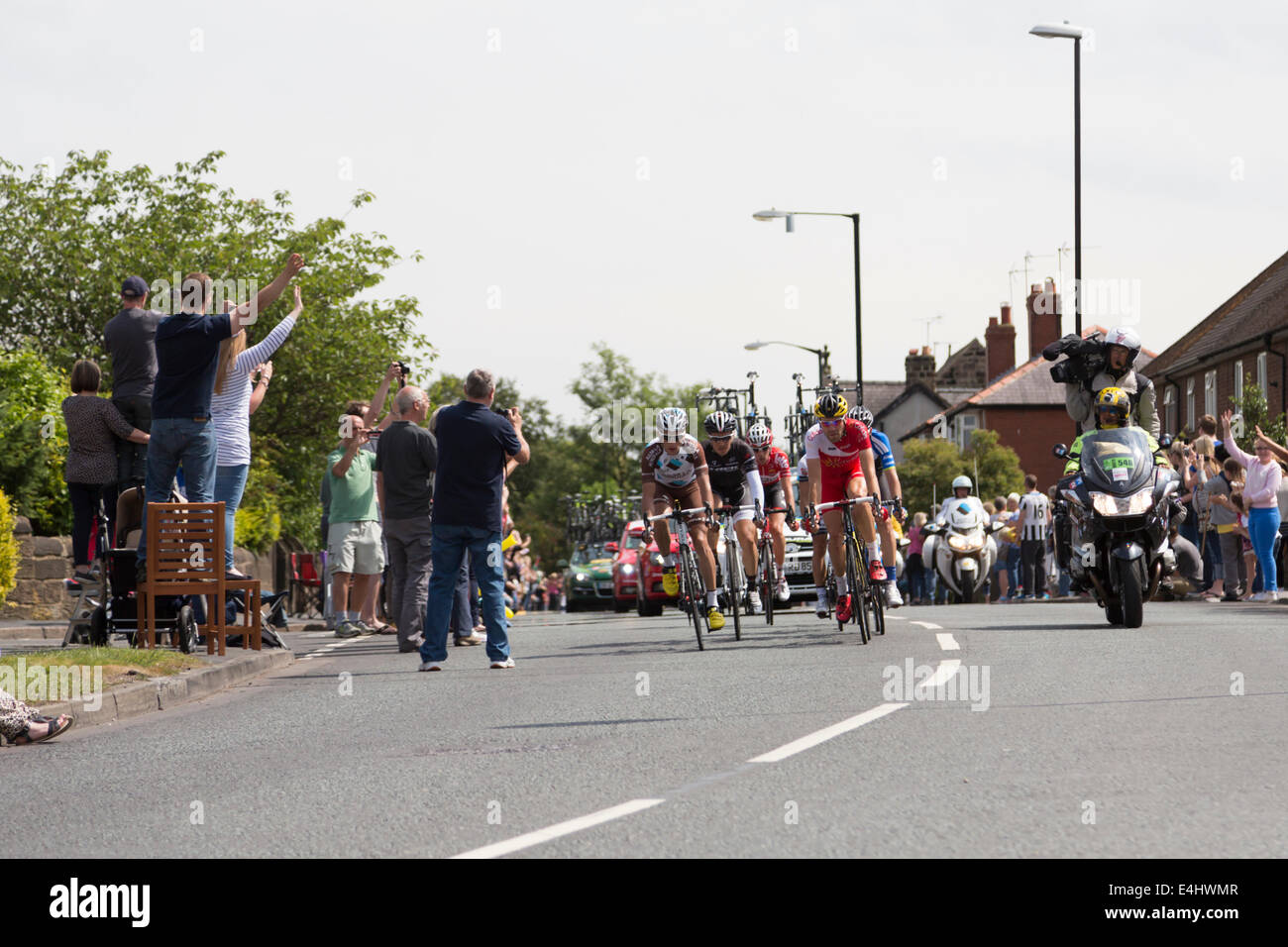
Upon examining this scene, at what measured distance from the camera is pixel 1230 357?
2309 inches

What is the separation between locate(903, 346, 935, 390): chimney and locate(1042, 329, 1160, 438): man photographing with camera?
102934 millimetres

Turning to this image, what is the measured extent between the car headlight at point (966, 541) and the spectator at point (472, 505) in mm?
14428

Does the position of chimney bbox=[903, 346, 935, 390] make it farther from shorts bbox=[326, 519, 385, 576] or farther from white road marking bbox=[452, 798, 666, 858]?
white road marking bbox=[452, 798, 666, 858]

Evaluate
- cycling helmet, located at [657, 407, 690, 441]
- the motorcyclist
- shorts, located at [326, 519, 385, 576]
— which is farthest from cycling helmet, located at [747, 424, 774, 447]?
the motorcyclist

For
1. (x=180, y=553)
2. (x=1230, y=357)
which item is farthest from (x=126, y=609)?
(x=1230, y=357)

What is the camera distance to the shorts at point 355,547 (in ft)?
56.1

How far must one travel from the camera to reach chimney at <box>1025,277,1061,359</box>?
80.0m

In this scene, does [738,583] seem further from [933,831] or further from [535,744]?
[933,831]

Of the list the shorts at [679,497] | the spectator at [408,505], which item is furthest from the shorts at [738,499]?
the spectator at [408,505]

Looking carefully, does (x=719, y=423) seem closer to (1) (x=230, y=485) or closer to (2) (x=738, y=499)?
(2) (x=738, y=499)

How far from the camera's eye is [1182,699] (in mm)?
9242

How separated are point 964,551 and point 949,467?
5660 centimetres

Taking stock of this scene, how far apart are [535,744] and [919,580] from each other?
22936mm

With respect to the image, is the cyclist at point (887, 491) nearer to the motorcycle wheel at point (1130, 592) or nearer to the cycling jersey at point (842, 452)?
the cycling jersey at point (842, 452)
